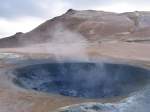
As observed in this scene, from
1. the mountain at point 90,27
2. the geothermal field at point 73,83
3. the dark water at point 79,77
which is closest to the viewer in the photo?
the geothermal field at point 73,83

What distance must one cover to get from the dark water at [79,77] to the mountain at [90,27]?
589 inches

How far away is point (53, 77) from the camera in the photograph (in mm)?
13188

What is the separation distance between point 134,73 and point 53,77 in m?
2.58

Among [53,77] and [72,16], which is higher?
[72,16]

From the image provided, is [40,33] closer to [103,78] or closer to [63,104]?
[103,78]

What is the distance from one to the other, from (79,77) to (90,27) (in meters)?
18.9

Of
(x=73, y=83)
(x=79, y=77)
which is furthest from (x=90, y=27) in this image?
(x=73, y=83)

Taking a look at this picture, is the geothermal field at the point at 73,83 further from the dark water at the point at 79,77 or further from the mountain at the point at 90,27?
the mountain at the point at 90,27

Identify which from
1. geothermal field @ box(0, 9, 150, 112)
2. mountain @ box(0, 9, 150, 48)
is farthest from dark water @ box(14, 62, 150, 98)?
mountain @ box(0, 9, 150, 48)

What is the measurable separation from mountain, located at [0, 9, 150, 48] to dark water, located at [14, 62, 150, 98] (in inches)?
589

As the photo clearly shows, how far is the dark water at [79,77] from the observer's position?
12234mm

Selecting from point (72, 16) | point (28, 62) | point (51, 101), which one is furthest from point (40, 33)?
point (51, 101)

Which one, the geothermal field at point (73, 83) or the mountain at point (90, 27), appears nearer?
the geothermal field at point (73, 83)

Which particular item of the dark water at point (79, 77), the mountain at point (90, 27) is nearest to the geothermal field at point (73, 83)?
the dark water at point (79, 77)
